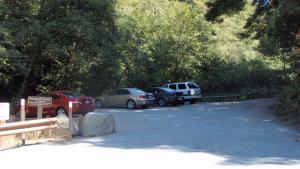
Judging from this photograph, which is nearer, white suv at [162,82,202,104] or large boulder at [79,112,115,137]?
large boulder at [79,112,115,137]

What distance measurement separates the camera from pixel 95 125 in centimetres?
1653

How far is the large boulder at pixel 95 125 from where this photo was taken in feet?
53.8

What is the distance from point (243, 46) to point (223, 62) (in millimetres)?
9794

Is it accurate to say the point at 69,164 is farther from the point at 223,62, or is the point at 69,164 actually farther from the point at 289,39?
the point at 223,62

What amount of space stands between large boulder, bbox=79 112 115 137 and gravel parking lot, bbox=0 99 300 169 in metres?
0.38

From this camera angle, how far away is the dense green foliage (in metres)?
29.7

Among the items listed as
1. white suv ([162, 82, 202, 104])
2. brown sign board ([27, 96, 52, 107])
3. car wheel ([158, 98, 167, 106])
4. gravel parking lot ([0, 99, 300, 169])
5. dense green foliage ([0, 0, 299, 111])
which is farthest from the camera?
white suv ([162, 82, 202, 104])

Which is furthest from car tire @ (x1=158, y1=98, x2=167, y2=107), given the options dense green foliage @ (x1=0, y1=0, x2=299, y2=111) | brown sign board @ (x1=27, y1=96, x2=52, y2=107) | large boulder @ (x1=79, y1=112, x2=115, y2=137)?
brown sign board @ (x1=27, y1=96, x2=52, y2=107)

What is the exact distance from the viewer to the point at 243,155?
11898 mm

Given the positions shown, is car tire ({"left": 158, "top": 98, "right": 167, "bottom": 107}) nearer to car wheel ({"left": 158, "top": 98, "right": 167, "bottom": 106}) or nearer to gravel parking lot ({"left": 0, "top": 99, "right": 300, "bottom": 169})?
car wheel ({"left": 158, "top": 98, "right": 167, "bottom": 106})

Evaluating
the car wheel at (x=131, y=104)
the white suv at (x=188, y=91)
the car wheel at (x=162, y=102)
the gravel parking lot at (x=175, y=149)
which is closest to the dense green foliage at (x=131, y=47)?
the car wheel at (x=131, y=104)

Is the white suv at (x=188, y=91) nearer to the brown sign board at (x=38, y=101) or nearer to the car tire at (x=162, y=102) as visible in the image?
the car tire at (x=162, y=102)

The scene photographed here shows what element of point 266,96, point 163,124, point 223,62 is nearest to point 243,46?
point 223,62

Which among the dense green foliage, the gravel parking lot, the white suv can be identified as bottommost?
the gravel parking lot
